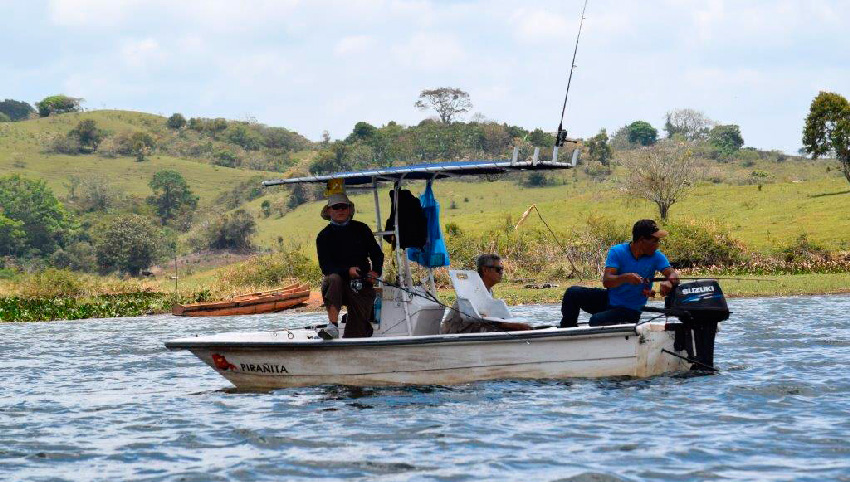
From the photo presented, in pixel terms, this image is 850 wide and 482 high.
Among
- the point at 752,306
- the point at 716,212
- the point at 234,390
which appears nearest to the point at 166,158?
the point at 716,212

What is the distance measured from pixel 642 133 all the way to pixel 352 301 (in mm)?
102884

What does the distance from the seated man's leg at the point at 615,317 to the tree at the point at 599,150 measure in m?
71.3

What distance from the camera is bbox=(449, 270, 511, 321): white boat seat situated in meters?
12.8

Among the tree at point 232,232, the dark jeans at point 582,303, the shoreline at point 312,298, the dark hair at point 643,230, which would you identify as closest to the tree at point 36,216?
the tree at point 232,232

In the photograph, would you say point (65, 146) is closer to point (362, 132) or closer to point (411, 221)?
point (362, 132)

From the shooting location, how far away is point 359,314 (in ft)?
43.4

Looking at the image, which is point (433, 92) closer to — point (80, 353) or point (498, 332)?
point (80, 353)

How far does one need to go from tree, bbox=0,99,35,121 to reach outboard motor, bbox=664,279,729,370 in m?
149

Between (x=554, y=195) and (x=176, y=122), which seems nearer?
(x=554, y=195)

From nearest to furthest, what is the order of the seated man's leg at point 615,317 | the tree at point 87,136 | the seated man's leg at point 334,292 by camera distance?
the seated man's leg at point 615,317 → the seated man's leg at point 334,292 → the tree at point 87,136

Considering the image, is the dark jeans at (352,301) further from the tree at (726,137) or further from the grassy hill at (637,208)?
the tree at (726,137)

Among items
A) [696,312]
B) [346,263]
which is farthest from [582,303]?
[346,263]

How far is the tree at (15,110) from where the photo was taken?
150m

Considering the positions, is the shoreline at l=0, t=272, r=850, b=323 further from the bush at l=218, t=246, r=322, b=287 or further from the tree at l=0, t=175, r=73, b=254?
the tree at l=0, t=175, r=73, b=254
